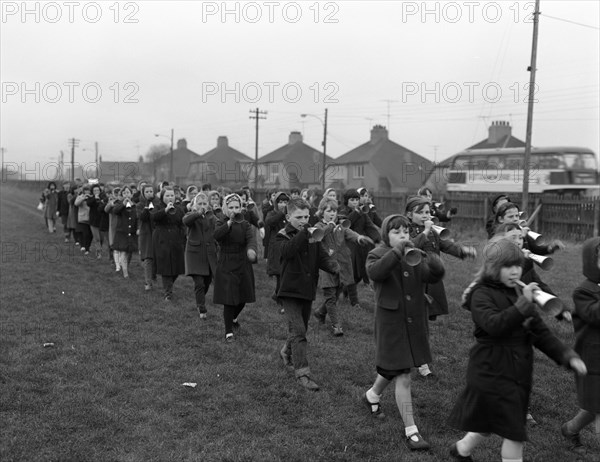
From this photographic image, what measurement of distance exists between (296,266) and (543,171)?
27652 millimetres

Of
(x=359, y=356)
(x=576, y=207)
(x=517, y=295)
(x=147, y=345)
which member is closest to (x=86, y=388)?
(x=147, y=345)

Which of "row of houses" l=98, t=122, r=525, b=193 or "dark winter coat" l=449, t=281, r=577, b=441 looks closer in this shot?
"dark winter coat" l=449, t=281, r=577, b=441

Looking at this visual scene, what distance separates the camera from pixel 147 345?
24.3 ft

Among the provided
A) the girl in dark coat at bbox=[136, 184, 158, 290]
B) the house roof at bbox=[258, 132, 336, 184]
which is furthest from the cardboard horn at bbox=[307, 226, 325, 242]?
the house roof at bbox=[258, 132, 336, 184]

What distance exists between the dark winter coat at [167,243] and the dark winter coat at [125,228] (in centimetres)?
207

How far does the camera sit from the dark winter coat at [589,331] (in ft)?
14.3

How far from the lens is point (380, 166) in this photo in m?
60.4

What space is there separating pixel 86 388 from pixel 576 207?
795 inches

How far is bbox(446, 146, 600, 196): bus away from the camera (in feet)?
99.0

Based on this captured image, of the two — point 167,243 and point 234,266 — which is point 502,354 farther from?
point 167,243

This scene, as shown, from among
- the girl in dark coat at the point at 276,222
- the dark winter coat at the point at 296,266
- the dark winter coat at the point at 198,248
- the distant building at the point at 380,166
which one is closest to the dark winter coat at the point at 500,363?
the dark winter coat at the point at 296,266

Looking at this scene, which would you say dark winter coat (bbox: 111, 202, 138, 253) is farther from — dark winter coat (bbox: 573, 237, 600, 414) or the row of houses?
the row of houses

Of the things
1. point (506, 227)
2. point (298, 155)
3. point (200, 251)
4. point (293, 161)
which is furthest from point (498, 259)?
point (298, 155)

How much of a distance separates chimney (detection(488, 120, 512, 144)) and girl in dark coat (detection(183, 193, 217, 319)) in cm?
4589
